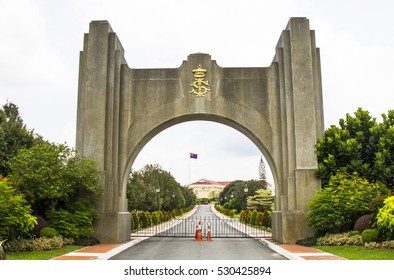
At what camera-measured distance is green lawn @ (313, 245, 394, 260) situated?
13383 mm

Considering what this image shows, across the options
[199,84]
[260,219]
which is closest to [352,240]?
[199,84]

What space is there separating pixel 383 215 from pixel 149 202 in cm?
3118

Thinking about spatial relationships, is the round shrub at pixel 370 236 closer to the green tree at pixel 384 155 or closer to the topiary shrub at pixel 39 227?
the green tree at pixel 384 155

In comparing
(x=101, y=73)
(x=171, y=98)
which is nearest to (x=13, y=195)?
(x=101, y=73)

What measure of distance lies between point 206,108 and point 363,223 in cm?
838

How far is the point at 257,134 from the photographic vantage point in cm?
2117

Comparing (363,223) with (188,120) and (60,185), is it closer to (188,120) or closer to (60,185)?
(188,120)

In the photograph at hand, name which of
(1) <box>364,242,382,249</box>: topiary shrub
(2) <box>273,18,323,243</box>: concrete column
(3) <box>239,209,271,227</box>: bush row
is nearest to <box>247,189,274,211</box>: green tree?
(3) <box>239,209,271,227</box>: bush row

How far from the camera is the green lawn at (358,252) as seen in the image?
13.4 m

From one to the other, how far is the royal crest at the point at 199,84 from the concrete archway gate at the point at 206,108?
0.05 meters

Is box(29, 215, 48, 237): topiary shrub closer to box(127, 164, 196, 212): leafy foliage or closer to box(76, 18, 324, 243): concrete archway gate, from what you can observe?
box(76, 18, 324, 243): concrete archway gate

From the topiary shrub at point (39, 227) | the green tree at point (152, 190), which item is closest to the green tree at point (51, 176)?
the topiary shrub at point (39, 227)

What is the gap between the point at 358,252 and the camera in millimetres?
14703

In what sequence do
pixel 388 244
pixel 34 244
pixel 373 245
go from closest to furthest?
pixel 388 244 < pixel 373 245 < pixel 34 244
